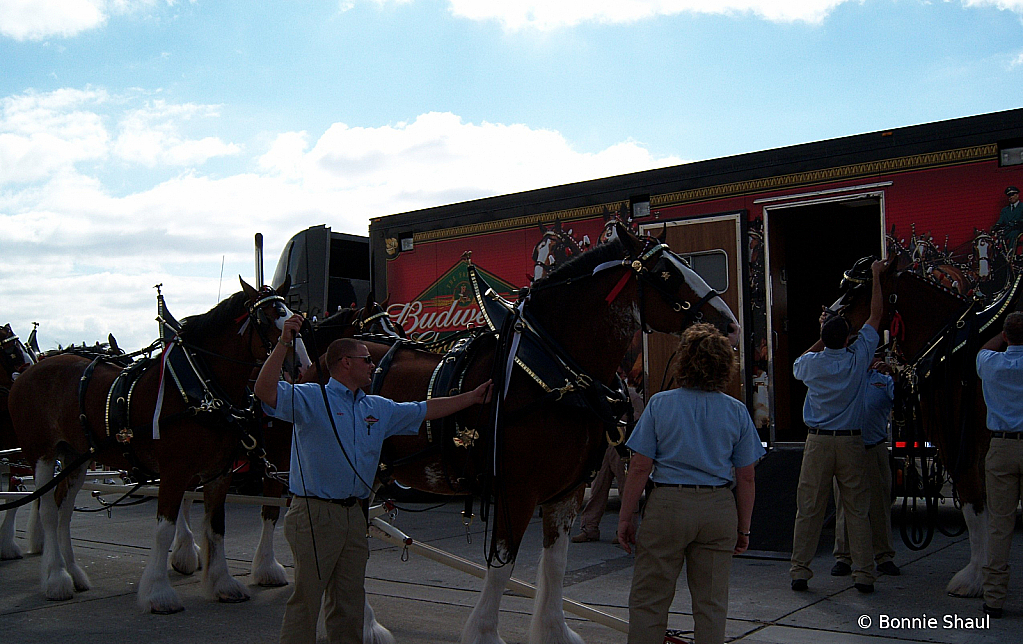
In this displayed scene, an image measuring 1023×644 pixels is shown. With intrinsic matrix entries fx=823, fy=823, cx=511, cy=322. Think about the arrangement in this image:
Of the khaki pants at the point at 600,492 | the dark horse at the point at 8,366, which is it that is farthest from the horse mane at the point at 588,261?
the dark horse at the point at 8,366

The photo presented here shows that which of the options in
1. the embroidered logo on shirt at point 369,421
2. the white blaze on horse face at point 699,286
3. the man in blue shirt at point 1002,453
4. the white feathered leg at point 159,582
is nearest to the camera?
the embroidered logo on shirt at point 369,421

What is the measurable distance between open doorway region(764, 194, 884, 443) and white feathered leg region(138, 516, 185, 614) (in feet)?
20.0

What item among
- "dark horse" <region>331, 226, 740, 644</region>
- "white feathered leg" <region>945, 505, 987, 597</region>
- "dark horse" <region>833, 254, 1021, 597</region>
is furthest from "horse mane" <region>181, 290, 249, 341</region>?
"white feathered leg" <region>945, 505, 987, 597</region>

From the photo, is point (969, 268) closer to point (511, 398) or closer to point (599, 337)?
point (599, 337)

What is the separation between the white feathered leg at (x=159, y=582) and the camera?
5527 millimetres

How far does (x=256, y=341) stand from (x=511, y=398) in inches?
96.9

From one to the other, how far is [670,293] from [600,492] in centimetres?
464

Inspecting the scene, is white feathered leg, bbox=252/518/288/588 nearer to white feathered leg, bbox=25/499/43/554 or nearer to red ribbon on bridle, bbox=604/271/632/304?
white feathered leg, bbox=25/499/43/554

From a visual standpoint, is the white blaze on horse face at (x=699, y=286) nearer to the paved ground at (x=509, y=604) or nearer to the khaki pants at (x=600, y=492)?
the paved ground at (x=509, y=604)

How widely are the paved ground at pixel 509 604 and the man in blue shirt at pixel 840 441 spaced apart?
279mm

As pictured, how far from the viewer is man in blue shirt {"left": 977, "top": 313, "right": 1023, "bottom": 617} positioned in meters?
5.11

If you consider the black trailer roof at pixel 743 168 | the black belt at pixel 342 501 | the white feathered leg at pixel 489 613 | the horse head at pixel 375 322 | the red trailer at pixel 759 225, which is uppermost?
the black trailer roof at pixel 743 168

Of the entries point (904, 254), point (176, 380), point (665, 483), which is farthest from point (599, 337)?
point (904, 254)

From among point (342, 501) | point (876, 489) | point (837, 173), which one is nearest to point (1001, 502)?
point (876, 489)
